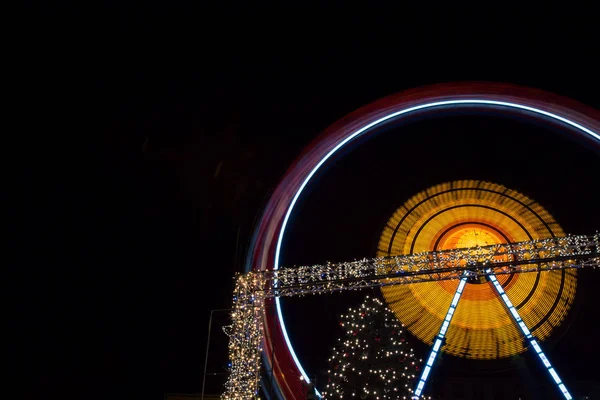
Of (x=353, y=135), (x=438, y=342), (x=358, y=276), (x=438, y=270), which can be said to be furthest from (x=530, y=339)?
(x=353, y=135)

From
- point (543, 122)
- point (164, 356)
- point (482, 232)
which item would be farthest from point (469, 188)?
point (164, 356)

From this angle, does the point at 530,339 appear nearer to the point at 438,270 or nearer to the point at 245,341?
the point at 438,270

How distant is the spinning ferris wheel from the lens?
876cm

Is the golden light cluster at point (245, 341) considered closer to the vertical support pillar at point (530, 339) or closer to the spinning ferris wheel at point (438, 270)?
the spinning ferris wheel at point (438, 270)

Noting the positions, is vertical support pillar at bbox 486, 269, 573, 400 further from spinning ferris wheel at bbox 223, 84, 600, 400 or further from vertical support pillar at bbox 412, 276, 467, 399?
vertical support pillar at bbox 412, 276, 467, 399

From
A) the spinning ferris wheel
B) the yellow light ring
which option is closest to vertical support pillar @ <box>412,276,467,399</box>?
the spinning ferris wheel

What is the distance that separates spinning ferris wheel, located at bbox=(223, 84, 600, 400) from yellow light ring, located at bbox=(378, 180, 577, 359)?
0.08ft

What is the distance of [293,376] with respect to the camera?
32.3 feet

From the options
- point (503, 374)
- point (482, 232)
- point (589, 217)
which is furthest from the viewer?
point (589, 217)

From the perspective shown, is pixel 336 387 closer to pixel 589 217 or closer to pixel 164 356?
pixel 164 356

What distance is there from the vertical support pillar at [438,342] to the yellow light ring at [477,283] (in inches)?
24.7

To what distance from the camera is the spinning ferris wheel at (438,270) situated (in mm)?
8758

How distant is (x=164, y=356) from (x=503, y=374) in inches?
343

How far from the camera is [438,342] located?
10.1m
